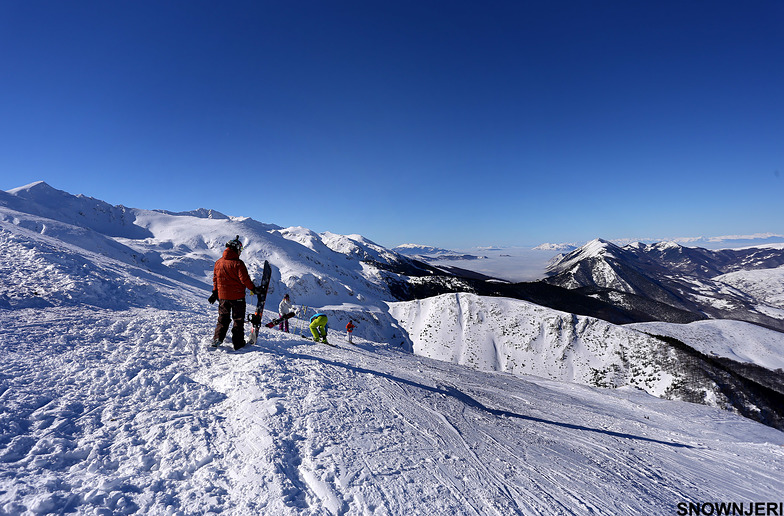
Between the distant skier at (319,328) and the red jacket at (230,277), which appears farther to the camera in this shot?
the distant skier at (319,328)

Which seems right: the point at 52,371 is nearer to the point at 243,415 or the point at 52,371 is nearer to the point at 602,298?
the point at 243,415

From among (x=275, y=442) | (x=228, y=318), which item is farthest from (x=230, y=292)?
(x=275, y=442)

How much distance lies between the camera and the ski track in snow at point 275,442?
13.4ft

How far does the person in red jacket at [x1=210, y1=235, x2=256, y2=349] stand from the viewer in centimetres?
879

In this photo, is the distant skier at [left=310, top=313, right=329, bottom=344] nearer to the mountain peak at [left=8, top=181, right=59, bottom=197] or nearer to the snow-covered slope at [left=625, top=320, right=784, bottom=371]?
the snow-covered slope at [left=625, top=320, right=784, bottom=371]

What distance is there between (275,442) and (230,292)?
535 centimetres

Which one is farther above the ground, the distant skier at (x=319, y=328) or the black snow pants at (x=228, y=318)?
the black snow pants at (x=228, y=318)

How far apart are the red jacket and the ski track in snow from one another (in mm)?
1862

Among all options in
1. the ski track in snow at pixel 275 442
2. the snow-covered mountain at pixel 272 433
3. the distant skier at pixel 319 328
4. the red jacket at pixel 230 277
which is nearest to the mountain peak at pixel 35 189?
the snow-covered mountain at pixel 272 433

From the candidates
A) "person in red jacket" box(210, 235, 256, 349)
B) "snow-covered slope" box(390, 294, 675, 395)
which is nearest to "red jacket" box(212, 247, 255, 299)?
"person in red jacket" box(210, 235, 256, 349)

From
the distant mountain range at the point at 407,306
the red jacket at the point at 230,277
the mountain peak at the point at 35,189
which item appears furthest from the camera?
the mountain peak at the point at 35,189

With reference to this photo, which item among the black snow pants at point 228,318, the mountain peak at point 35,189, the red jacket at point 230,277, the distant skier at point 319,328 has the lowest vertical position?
the distant skier at point 319,328

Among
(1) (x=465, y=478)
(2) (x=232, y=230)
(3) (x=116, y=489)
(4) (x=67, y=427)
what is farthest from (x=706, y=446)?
(2) (x=232, y=230)

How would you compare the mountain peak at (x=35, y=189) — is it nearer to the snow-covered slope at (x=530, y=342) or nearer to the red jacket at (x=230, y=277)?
the snow-covered slope at (x=530, y=342)
